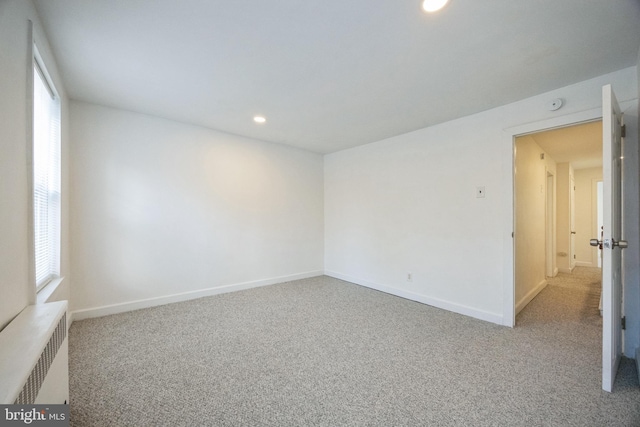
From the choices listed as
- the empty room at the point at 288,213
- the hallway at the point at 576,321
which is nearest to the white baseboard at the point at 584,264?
the hallway at the point at 576,321

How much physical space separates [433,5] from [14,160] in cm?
244

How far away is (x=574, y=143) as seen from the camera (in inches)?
159

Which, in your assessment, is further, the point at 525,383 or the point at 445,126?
the point at 445,126

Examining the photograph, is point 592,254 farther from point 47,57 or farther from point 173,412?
point 47,57

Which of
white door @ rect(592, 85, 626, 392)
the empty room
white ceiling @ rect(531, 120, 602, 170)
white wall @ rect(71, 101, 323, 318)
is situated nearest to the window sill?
the empty room

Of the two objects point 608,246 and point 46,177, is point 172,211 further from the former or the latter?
point 608,246

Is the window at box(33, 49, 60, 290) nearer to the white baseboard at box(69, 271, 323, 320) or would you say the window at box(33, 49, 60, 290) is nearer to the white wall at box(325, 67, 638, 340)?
the white baseboard at box(69, 271, 323, 320)

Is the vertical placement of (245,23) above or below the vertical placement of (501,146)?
above

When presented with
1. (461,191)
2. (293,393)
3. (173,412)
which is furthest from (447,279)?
(173,412)

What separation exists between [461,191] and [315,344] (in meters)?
2.45

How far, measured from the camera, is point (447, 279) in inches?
131

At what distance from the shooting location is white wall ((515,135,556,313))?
10.8 feet

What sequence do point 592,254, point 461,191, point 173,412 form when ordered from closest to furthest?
point 173,412 < point 461,191 < point 592,254

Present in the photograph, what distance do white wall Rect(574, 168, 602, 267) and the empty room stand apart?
204cm
